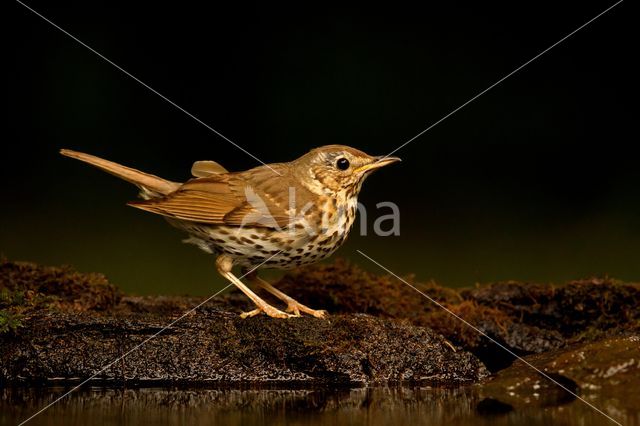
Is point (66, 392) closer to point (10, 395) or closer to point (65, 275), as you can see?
point (10, 395)

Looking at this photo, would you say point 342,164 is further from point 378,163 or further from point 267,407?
point 267,407

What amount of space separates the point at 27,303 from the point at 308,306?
2012 mm

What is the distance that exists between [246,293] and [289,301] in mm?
361

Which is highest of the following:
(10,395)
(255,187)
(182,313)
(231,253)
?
(255,187)

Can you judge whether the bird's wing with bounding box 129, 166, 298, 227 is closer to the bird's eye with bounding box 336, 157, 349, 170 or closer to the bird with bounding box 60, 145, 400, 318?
the bird with bounding box 60, 145, 400, 318

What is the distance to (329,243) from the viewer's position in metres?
5.79

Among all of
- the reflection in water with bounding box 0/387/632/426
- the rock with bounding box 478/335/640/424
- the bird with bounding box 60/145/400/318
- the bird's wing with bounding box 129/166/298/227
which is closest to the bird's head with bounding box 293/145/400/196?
the bird with bounding box 60/145/400/318

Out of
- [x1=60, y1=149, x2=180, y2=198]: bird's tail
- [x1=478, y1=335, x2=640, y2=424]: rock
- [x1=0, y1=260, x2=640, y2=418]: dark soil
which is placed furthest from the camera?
[x1=60, y1=149, x2=180, y2=198]: bird's tail

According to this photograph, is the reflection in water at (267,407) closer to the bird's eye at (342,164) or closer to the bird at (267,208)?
the bird at (267,208)

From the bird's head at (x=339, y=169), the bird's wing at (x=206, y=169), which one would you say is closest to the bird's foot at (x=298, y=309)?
the bird's head at (x=339, y=169)

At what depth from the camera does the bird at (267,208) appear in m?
5.73

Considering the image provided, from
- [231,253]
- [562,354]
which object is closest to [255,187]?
[231,253]

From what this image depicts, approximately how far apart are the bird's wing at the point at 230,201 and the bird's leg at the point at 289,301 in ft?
1.95

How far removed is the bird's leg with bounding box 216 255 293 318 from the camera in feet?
18.6
